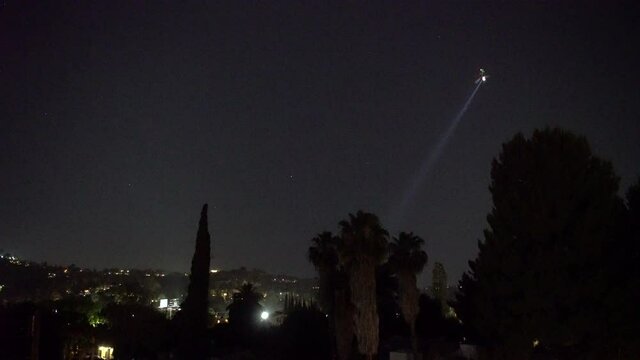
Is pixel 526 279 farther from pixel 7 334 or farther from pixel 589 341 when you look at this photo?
pixel 7 334

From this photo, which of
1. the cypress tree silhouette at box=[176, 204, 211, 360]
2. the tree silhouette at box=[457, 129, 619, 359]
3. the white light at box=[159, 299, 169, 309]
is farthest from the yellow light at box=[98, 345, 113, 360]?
the tree silhouette at box=[457, 129, 619, 359]

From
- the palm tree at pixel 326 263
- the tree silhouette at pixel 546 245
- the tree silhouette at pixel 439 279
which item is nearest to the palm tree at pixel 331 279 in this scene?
the palm tree at pixel 326 263

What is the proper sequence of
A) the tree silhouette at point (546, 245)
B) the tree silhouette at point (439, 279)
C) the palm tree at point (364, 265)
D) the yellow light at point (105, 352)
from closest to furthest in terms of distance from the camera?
1. the tree silhouette at point (546, 245)
2. the palm tree at point (364, 265)
3. the yellow light at point (105, 352)
4. the tree silhouette at point (439, 279)

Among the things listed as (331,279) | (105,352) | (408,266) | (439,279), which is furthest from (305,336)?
(439,279)

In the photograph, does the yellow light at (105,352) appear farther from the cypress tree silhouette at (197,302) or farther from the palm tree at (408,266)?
the palm tree at (408,266)

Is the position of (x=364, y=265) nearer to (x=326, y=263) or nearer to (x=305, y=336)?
(x=326, y=263)

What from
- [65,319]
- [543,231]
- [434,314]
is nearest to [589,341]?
[543,231]
